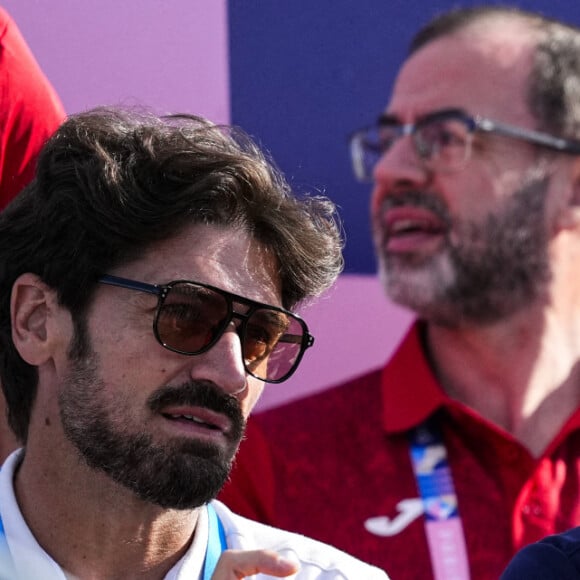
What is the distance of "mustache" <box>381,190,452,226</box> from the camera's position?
304 cm

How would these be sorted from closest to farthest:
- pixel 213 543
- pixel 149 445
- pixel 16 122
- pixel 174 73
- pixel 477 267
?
pixel 149 445 → pixel 213 543 → pixel 16 122 → pixel 477 267 → pixel 174 73

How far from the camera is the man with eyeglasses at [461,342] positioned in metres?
2.80

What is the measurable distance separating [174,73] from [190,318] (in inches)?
50.0

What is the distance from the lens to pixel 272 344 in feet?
7.10

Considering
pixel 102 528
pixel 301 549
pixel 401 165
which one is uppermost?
pixel 401 165

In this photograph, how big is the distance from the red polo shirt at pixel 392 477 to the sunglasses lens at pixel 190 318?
0.83 metres

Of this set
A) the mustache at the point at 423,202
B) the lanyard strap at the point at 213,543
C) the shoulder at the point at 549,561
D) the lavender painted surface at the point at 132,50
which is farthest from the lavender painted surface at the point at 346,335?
the shoulder at the point at 549,561

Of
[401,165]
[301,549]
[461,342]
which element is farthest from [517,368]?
[301,549]

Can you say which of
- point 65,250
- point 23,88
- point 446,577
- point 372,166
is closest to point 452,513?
point 446,577

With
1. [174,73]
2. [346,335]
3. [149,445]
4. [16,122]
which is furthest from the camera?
[346,335]

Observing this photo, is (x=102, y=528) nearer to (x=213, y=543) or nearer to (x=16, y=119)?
(x=213, y=543)

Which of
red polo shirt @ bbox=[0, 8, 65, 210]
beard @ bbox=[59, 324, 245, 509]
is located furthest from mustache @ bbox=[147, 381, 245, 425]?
red polo shirt @ bbox=[0, 8, 65, 210]

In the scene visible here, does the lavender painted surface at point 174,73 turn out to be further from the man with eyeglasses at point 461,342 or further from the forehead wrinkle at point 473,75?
the forehead wrinkle at point 473,75

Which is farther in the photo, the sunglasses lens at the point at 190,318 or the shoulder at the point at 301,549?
A: the shoulder at the point at 301,549
